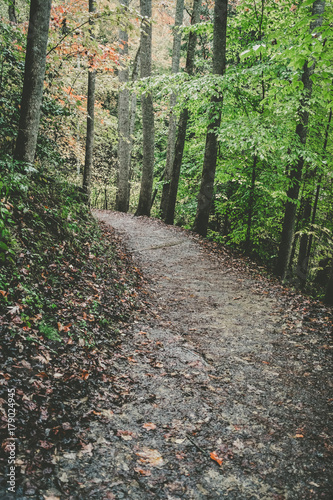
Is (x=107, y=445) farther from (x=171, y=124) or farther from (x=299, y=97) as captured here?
(x=171, y=124)

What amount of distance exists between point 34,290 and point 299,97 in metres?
7.47

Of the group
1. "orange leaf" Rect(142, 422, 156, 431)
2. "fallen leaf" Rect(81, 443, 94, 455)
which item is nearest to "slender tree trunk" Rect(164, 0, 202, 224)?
"orange leaf" Rect(142, 422, 156, 431)

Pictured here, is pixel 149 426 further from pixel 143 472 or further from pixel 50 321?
pixel 50 321

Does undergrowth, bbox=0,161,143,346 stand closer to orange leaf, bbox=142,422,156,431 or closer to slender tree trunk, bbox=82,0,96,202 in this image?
orange leaf, bbox=142,422,156,431

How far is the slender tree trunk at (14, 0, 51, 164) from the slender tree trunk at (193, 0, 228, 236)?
552 centimetres

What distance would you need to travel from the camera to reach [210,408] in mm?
3504

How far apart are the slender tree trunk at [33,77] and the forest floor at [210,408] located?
3511 millimetres

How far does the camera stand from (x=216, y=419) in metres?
3.35

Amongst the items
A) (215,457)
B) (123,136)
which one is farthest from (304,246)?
(215,457)

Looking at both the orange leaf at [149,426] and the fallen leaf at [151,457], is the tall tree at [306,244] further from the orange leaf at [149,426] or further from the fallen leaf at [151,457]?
the fallen leaf at [151,457]

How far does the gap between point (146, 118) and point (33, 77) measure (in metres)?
9.31

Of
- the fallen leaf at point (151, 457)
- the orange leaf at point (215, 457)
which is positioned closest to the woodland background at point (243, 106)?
the fallen leaf at point (151, 457)

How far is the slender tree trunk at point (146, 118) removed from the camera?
1288 centimetres

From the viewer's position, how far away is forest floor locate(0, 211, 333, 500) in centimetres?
250
